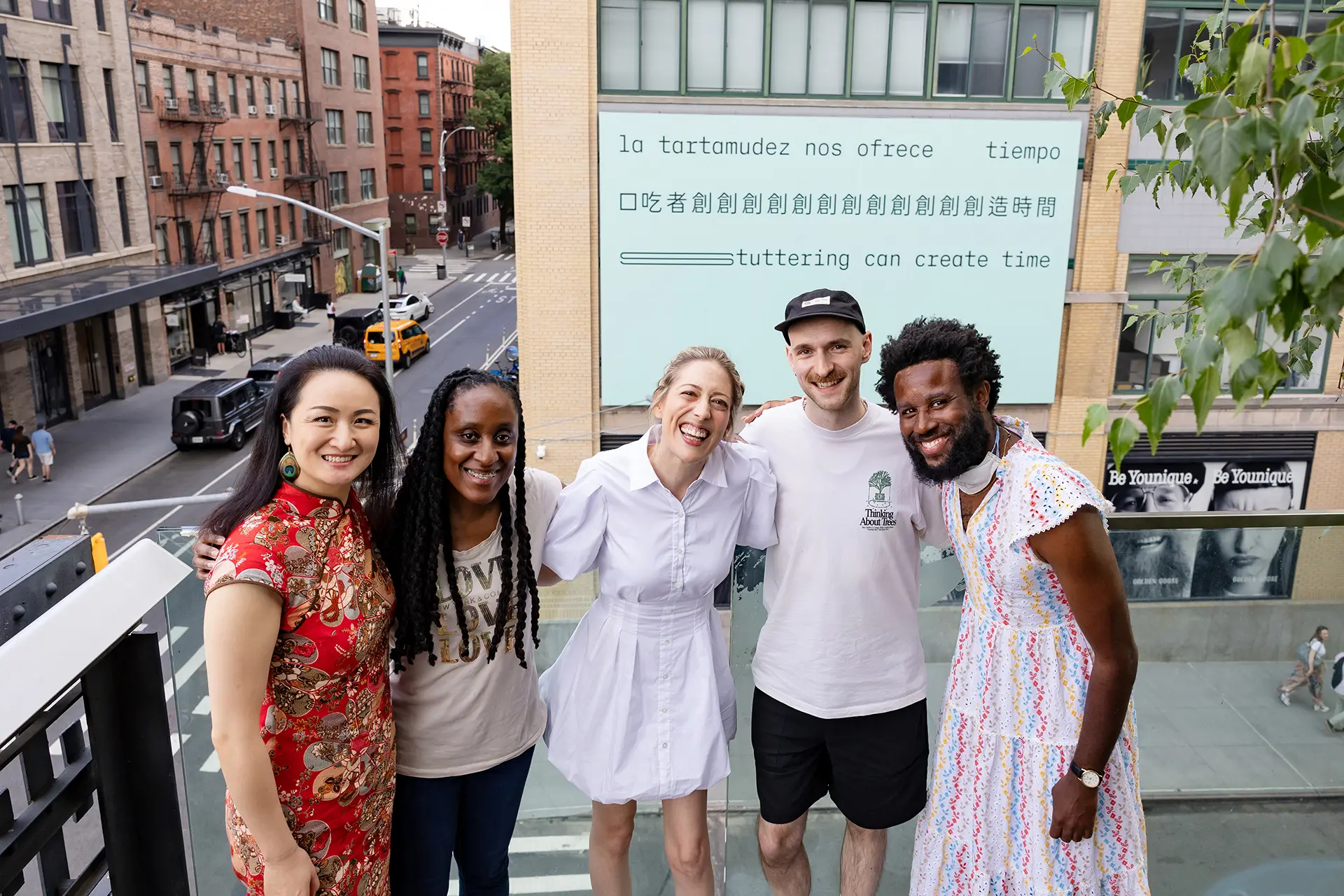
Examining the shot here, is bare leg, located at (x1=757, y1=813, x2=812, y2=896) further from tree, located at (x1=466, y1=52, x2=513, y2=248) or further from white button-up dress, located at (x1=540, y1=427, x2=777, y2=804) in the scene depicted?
tree, located at (x1=466, y1=52, x2=513, y2=248)

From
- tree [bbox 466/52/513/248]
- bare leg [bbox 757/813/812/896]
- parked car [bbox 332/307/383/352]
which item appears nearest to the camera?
bare leg [bbox 757/813/812/896]

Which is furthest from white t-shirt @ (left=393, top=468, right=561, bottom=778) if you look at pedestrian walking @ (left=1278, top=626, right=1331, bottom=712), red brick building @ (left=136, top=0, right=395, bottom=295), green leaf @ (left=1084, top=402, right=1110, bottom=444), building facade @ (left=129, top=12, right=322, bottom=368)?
red brick building @ (left=136, top=0, right=395, bottom=295)

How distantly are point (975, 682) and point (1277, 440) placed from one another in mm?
21408

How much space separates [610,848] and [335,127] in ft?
155

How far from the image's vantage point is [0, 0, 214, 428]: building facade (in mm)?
24109


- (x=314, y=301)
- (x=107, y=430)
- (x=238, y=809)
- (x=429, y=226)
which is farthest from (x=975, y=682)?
(x=429, y=226)

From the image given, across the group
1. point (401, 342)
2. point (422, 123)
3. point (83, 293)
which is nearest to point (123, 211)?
point (83, 293)

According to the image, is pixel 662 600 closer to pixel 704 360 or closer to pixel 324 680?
pixel 704 360

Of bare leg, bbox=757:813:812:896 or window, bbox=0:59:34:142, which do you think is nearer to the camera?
bare leg, bbox=757:813:812:896

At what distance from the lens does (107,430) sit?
2647 cm

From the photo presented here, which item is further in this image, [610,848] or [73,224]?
[73,224]

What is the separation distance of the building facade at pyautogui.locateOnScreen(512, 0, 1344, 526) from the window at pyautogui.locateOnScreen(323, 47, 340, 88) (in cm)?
2975

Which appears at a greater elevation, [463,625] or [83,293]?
[463,625]

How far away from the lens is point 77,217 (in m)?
27.1
